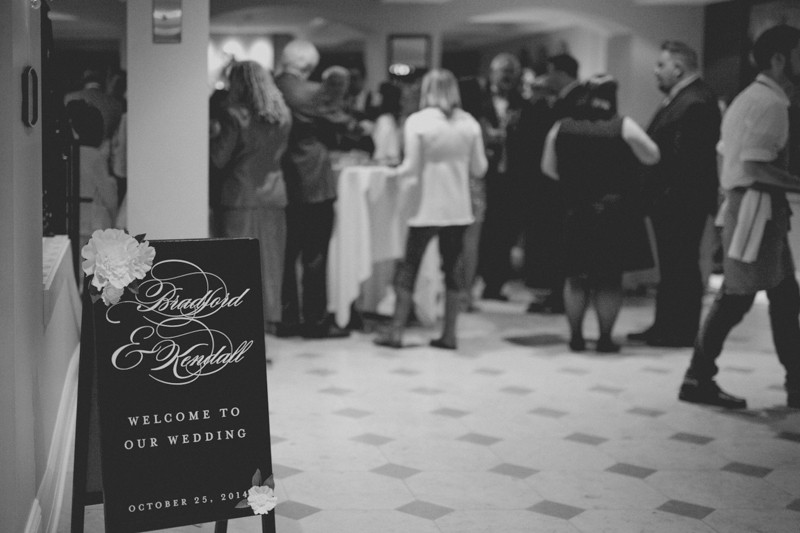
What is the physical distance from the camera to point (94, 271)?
2.41 metres

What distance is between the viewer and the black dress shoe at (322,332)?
20.7 feet

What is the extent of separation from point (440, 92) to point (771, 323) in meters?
2.24

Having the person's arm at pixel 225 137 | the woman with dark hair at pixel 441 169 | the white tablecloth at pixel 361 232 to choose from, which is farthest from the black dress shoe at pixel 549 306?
the person's arm at pixel 225 137

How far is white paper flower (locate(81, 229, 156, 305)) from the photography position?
240 cm

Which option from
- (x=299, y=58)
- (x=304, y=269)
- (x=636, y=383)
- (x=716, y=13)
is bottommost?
(x=636, y=383)

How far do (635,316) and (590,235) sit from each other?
177cm

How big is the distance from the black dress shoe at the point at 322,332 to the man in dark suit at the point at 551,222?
5.74ft

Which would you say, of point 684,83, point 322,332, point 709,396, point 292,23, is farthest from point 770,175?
point 292,23

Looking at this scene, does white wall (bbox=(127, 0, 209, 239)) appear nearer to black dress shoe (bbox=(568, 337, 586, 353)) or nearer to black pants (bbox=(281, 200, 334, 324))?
black pants (bbox=(281, 200, 334, 324))

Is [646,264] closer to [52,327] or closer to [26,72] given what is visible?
[52,327]

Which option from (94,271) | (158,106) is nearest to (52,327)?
(158,106)

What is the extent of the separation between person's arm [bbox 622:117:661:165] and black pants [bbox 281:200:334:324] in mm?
1801

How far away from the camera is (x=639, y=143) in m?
5.64

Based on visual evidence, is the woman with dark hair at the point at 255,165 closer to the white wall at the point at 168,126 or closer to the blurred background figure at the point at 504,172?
the white wall at the point at 168,126
